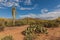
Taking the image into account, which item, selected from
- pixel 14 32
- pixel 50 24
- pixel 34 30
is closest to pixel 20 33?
pixel 14 32

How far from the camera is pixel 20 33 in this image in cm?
1147

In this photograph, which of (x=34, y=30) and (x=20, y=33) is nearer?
(x=34, y=30)

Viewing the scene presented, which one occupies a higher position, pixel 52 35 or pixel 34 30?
pixel 34 30

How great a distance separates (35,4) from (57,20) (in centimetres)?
153

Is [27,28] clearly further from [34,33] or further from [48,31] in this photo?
[48,31]

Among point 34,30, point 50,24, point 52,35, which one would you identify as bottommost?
point 52,35

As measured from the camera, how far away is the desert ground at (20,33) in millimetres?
11027

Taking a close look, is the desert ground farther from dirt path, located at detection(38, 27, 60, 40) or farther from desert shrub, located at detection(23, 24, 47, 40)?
desert shrub, located at detection(23, 24, 47, 40)

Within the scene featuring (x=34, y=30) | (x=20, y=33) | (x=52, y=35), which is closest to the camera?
(x=52, y=35)

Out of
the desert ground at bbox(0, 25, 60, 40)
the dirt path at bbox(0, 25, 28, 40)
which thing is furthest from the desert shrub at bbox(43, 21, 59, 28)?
the dirt path at bbox(0, 25, 28, 40)

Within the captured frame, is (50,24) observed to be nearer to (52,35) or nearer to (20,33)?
(52,35)

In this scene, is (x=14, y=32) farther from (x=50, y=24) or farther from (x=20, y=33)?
(x=50, y=24)

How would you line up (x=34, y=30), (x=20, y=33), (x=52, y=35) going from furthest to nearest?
(x=20, y=33) < (x=34, y=30) < (x=52, y=35)

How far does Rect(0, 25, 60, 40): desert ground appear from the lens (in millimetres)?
11027
